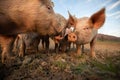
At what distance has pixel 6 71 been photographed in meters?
4.27

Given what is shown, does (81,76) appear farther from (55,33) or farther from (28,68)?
(55,33)

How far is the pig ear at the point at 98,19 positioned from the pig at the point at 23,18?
1.45 m

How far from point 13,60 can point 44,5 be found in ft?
4.84

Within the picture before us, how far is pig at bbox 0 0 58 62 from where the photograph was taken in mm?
4227

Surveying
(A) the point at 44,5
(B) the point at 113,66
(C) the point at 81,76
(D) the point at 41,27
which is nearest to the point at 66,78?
(C) the point at 81,76

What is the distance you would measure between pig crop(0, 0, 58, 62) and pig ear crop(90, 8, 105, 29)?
1448mm

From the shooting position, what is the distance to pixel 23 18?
440 cm

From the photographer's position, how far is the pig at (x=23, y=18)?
4227 mm

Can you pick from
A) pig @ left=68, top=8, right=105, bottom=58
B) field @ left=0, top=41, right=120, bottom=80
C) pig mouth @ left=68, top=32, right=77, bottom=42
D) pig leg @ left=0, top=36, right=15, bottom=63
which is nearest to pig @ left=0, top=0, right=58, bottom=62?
pig leg @ left=0, top=36, right=15, bottom=63

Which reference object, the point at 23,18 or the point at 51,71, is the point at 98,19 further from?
the point at 23,18

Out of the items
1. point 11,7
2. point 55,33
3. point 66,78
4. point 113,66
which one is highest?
point 11,7

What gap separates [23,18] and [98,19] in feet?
8.35

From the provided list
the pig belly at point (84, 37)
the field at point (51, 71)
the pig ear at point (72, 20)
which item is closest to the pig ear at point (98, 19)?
the pig belly at point (84, 37)

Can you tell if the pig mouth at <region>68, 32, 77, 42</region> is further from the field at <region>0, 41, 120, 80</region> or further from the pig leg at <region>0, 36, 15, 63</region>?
the pig leg at <region>0, 36, 15, 63</region>
